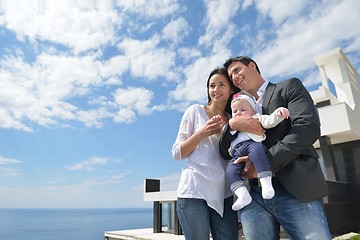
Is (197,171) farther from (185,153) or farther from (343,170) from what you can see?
(343,170)

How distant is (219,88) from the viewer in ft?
6.77

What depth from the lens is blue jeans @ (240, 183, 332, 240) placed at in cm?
139

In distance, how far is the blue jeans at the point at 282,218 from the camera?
1.39m

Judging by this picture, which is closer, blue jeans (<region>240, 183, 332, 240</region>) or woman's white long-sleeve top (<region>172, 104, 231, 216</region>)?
blue jeans (<region>240, 183, 332, 240</region>)

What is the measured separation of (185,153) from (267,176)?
620 mm

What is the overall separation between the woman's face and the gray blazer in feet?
1.70

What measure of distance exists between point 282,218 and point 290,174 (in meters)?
0.27

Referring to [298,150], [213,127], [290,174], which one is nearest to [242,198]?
[290,174]

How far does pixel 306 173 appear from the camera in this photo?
4.71 feet

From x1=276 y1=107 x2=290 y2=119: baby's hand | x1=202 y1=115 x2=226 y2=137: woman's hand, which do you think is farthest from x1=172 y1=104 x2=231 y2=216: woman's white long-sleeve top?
x1=276 y1=107 x2=290 y2=119: baby's hand

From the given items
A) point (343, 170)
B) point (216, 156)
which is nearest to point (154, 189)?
point (343, 170)

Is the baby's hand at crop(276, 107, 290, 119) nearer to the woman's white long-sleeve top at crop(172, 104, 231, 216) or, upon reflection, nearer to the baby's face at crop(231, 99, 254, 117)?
the baby's face at crop(231, 99, 254, 117)

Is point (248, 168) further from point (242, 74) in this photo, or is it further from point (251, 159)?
point (242, 74)

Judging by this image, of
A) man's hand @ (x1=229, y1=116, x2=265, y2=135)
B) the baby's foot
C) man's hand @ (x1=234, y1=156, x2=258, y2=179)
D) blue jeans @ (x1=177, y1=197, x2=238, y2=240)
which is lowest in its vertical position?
blue jeans @ (x1=177, y1=197, x2=238, y2=240)
